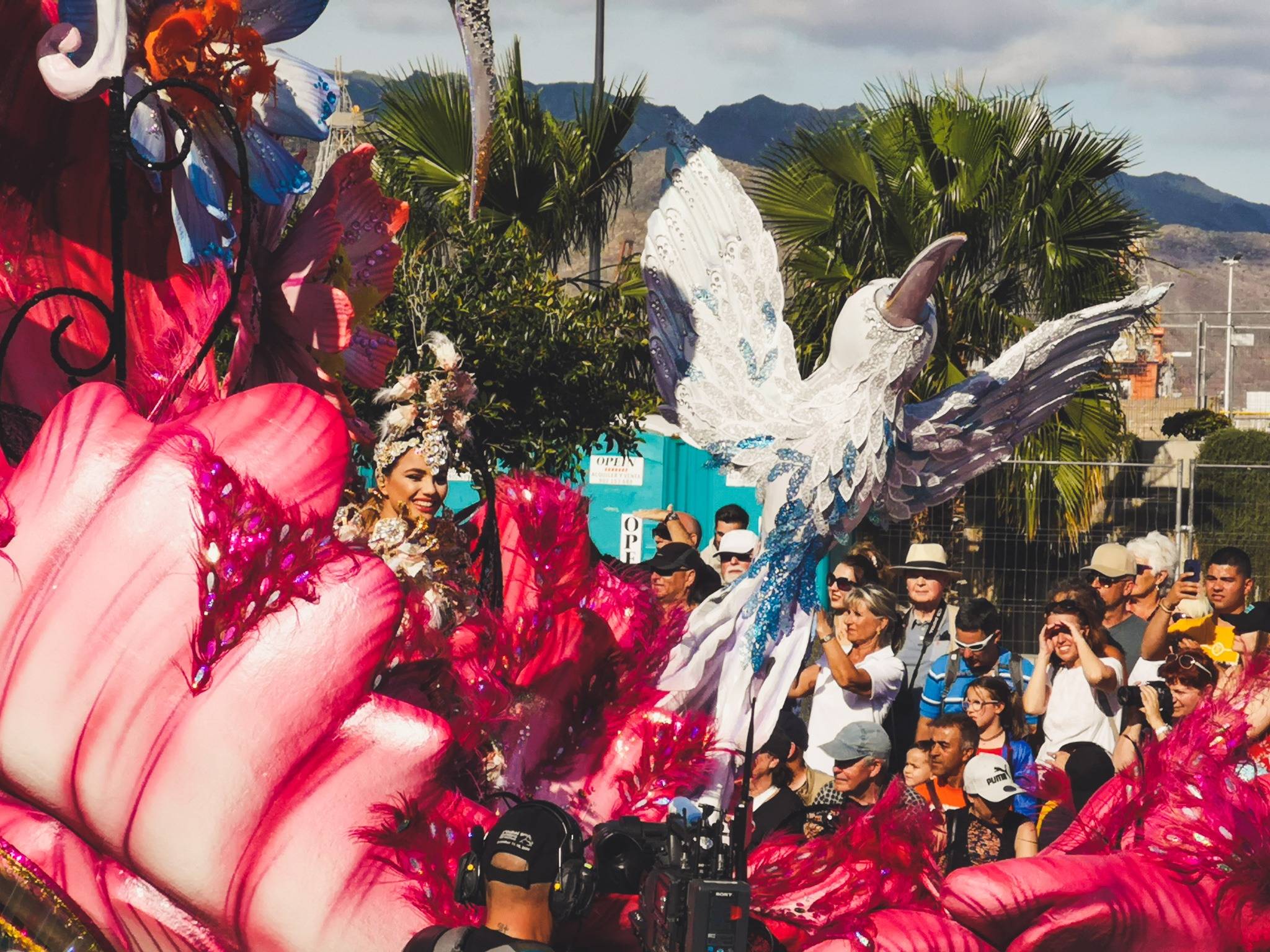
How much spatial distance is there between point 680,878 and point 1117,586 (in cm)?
450

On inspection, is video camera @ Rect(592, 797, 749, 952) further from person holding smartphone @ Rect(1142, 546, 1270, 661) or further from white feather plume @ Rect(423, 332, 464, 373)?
person holding smartphone @ Rect(1142, 546, 1270, 661)

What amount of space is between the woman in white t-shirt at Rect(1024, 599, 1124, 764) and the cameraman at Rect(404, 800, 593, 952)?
9.22 ft

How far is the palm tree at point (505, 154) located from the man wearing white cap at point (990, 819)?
5178 millimetres

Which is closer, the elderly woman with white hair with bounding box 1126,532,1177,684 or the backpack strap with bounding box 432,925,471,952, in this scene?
the backpack strap with bounding box 432,925,471,952

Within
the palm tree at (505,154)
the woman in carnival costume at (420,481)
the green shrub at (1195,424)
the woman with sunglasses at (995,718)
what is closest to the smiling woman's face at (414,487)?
the woman in carnival costume at (420,481)

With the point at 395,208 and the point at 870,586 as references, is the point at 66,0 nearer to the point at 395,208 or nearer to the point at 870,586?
the point at 395,208

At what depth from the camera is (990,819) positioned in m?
4.37

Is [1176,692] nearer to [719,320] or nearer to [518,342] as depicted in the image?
[719,320]

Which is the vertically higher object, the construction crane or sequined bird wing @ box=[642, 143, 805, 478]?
the construction crane

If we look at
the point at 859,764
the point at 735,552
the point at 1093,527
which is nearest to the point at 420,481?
the point at 859,764

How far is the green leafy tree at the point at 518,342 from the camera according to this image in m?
6.97

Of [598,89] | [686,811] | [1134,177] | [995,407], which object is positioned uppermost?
[1134,177]

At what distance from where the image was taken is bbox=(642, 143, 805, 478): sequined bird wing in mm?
4602

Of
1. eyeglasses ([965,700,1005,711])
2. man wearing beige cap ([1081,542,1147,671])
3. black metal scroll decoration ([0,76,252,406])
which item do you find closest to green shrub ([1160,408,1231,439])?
man wearing beige cap ([1081,542,1147,671])
